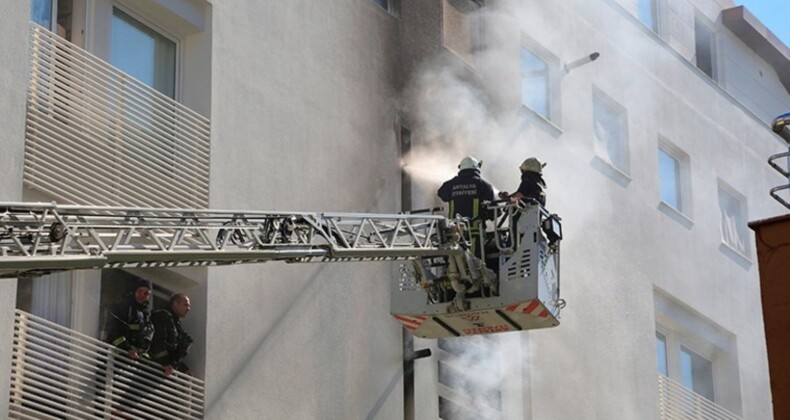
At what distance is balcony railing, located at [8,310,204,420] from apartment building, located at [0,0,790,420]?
0.16 metres

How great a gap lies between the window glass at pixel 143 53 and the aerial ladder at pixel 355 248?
1889mm

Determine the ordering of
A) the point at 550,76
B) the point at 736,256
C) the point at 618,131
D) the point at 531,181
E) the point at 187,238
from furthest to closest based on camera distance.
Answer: the point at 736,256
the point at 618,131
the point at 550,76
the point at 531,181
the point at 187,238

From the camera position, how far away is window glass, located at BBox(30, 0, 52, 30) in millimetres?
17234

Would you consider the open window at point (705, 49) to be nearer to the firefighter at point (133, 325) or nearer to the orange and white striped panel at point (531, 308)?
the orange and white striped panel at point (531, 308)

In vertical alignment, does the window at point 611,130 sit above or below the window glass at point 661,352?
above

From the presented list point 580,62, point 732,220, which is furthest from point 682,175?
point 580,62

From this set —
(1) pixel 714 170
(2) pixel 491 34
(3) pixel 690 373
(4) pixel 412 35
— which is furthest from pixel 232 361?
(1) pixel 714 170

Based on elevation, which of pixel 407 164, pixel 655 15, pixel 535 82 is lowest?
pixel 407 164

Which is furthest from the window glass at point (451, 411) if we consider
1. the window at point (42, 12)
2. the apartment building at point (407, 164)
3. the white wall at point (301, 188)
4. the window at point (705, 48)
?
the window at point (705, 48)

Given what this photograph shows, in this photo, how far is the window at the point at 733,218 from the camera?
1214 inches

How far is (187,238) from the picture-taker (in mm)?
14977

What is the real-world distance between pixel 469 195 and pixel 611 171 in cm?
943

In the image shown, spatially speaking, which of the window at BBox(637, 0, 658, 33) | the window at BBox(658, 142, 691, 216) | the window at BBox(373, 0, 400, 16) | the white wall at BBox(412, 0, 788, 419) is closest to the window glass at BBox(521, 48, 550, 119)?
the white wall at BBox(412, 0, 788, 419)

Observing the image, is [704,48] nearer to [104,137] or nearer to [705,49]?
[705,49]
